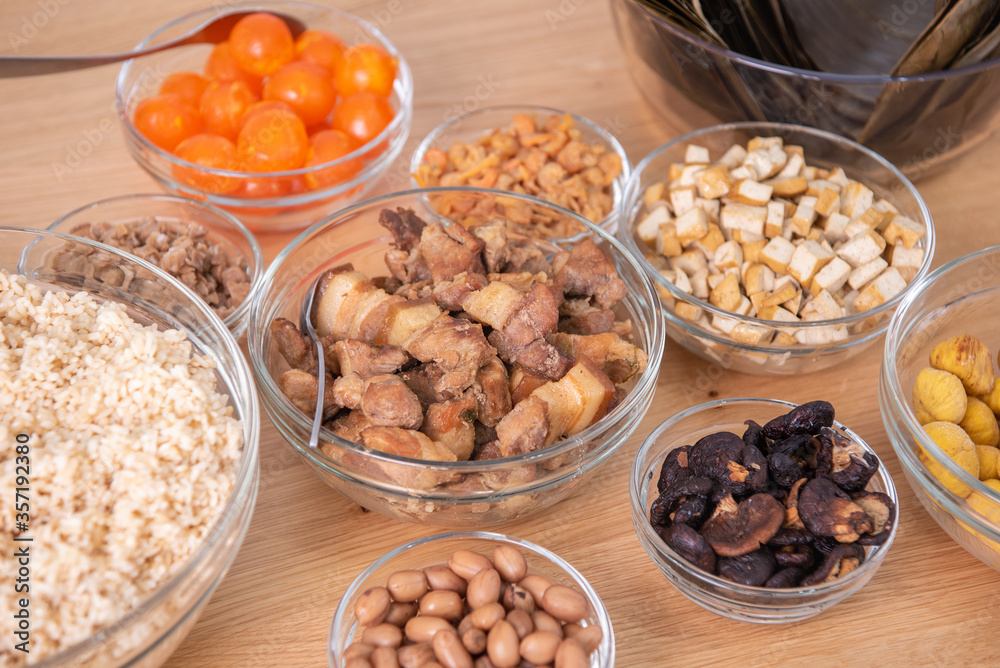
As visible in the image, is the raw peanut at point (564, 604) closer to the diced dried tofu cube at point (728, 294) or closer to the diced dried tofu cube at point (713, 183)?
the diced dried tofu cube at point (728, 294)

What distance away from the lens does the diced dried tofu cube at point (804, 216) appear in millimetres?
1520

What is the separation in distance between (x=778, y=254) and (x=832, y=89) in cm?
39

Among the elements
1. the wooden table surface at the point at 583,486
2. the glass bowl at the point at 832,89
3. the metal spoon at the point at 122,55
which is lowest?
Answer: the wooden table surface at the point at 583,486

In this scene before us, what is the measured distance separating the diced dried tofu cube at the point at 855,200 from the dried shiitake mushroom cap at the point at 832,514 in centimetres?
66

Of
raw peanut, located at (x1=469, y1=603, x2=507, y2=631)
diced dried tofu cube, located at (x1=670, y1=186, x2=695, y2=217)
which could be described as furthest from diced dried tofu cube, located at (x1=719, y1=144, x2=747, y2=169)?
raw peanut, located at (x1=469, y1=603, x2=507, y2=631)

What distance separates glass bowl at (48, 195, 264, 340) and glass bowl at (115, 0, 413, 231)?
5 cm

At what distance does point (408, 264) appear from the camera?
1.39 m

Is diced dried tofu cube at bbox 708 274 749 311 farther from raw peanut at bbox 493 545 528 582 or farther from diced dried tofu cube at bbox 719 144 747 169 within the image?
raw peanut at bbox 493 545 528 582

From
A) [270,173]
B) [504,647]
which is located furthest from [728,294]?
[270,173]

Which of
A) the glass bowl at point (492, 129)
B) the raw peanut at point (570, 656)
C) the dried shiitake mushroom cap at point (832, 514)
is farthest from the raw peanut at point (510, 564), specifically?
the glass bowl at point (492, 129)

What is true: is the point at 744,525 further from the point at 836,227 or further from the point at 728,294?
the point at 836,227

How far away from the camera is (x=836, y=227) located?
1.53 meters

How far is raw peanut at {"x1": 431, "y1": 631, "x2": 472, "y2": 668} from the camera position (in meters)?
0.97

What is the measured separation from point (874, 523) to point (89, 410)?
3.35ft
